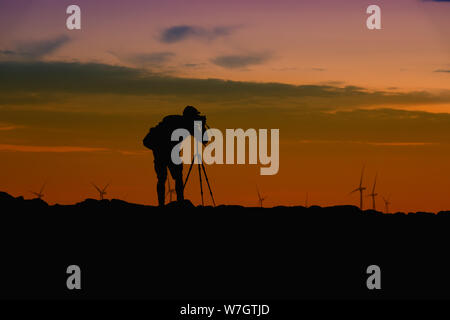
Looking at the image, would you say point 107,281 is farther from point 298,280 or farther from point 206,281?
point 298,280

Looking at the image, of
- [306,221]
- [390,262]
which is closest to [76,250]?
[306,221]

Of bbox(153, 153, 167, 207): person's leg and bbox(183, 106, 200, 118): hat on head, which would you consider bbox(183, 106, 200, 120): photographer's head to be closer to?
bbox(183, 106, 200, 118): hat on head

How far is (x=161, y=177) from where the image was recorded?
38500 mm

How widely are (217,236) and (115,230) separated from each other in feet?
14.5

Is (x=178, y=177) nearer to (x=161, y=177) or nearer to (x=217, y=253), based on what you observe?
(x=161, y=177)

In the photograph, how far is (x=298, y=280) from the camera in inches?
1196

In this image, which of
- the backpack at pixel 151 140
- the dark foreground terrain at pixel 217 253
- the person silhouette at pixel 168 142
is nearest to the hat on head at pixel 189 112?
the person silhouette at pixel 168 142

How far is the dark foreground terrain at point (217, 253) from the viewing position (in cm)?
2953

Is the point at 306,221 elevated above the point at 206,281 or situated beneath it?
elevated above

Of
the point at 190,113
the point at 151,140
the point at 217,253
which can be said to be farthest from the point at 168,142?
the point at 217,253

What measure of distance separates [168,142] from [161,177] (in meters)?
1.84

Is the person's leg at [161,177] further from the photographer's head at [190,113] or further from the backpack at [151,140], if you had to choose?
the photographer's head at [190,113]

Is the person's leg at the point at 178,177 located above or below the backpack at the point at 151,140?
below
